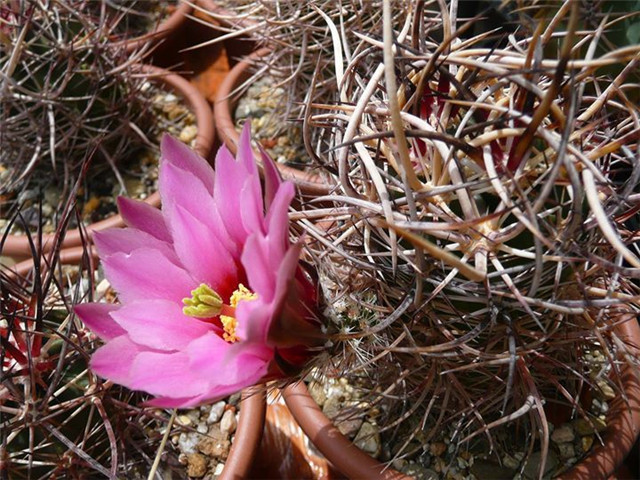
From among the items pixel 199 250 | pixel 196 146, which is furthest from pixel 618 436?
pixel 196 146

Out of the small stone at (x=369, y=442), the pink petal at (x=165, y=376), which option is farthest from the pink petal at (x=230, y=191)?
the small stone at (x=369, y=442)

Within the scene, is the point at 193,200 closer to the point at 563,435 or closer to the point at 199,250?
the point at 199,250

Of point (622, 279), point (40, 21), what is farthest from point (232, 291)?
point (40, 21)

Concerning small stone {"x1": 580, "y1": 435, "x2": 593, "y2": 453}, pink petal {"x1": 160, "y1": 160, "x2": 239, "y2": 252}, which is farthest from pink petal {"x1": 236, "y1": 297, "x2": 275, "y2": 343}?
small stone {"x1": 580, "y1": 435, "x2": 593, "y2": 453}

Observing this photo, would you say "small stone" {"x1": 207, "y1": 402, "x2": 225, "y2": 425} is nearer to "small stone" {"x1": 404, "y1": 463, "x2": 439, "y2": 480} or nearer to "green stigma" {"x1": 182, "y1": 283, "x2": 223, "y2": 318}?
"small stone" {"x1": 404, "y1": 463, "x2": 439, "y2": 480}

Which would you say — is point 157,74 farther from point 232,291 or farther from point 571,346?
point 571,346

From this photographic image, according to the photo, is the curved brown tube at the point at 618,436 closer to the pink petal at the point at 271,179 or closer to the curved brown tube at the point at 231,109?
the pink petal at the point at 271,179
